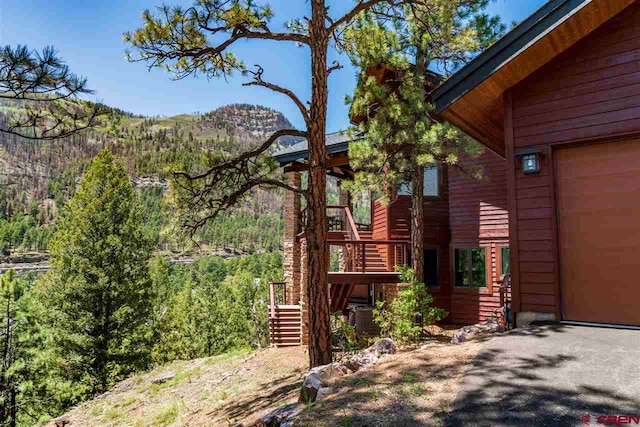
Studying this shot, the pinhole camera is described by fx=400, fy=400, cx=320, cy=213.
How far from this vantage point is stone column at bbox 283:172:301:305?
13.1 m

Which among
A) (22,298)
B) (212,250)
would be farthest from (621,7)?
(212,250)

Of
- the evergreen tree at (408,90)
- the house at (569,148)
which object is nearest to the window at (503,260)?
the evergreen tree at (408,90)

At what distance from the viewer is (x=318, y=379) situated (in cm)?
408

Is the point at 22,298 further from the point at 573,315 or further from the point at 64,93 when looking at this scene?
the point at 573,315

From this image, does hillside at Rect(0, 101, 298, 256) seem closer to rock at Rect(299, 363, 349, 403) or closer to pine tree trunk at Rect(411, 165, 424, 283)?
pine tree trunk at Rect(411, 165, 424, 283)

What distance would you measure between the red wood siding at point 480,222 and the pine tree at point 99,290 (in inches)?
470

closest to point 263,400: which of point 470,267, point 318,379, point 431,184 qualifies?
point 318,379

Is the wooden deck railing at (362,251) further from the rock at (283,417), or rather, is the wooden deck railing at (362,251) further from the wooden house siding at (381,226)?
the rock at (283,417)

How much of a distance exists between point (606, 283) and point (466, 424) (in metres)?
3.28

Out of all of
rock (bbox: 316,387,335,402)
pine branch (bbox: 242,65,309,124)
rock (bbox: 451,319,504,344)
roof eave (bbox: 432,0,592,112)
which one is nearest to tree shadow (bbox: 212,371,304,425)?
rock (bbox: 316,387,335,402)

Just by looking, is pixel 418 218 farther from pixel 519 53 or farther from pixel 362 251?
pixel 519 53

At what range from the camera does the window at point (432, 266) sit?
1251 centimetres

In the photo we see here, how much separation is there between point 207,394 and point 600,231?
7405 millimetres

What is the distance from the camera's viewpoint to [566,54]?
5141 millimetres
